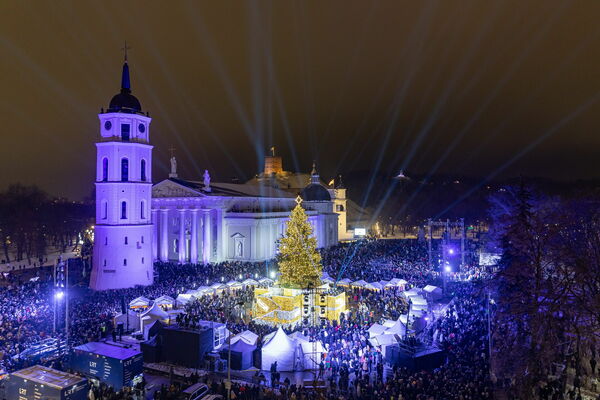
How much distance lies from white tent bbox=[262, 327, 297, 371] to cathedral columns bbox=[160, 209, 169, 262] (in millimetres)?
34185

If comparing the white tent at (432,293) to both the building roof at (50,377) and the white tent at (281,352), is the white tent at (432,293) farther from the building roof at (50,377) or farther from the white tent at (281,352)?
the building roof at (50,377)

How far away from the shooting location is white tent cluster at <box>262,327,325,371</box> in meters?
18.1

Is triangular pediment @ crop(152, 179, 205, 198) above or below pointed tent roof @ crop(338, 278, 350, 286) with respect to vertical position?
above

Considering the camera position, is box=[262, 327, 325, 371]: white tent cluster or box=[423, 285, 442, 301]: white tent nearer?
box=[262, 327, 325, 371]: white tent cluster

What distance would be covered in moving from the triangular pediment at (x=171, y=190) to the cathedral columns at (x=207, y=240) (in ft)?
8.40

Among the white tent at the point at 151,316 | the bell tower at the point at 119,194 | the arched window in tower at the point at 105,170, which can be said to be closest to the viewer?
the white tent at the point at 151,316

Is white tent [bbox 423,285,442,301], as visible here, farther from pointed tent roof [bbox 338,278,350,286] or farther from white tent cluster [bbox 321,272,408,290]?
pointed tent roof [bbox 338,278,350,286]

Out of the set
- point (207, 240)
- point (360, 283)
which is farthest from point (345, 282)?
point (207, 240)

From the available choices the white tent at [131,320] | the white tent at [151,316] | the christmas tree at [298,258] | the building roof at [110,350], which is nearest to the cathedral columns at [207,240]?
the christmas tree at [298,258]

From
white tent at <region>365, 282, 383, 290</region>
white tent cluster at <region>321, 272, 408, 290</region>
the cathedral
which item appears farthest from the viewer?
the cathedral

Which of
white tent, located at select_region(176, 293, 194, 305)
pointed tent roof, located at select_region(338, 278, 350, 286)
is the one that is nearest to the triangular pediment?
pointed tent roof, located at select_region(338, 278, 350, 286)

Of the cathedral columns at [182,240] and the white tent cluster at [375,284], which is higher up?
the cathedral columns at [182,240]

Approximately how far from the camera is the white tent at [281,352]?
18.1 metres

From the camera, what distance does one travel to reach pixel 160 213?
166 feet
